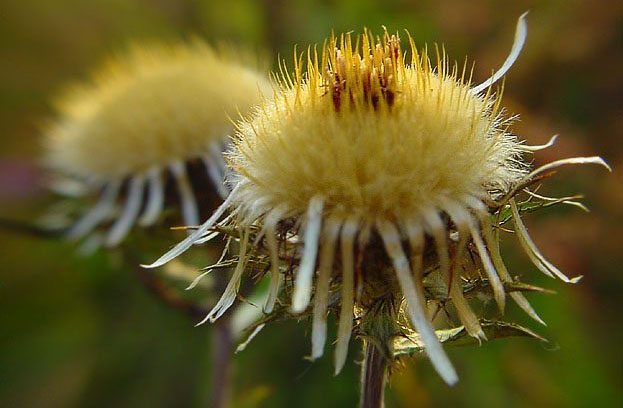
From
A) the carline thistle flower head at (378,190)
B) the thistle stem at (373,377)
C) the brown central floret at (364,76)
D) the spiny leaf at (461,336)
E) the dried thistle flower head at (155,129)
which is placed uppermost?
the dried thistle flower head at (155,129)

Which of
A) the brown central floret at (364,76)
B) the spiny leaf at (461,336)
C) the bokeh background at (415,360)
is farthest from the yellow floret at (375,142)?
the bokeh background at (415,360)

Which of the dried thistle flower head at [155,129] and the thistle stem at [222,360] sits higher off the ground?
the dried thistle flower head at [155,129]

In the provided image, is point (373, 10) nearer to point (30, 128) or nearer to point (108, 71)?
point (108, 71)

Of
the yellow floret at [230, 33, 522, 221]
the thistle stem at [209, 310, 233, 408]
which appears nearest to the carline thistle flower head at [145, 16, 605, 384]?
the yellow floret at [230, 33, 522, 221]

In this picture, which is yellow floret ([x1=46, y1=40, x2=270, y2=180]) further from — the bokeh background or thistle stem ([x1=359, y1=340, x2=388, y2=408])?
thistle stem ([x1=359, y1=340, x2=388, y2=408])

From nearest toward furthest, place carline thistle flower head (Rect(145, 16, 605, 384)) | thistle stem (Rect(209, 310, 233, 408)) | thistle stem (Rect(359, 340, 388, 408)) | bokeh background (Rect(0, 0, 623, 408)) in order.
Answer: carline thistle flower head (Rect(145, 16, 605, 384)), thistle stem (Rect(359, 340, 388, 408)), thistle stem (Rect(209, 310, 233, 408)), bokeh background (Rect(0, 0, 623, 408))

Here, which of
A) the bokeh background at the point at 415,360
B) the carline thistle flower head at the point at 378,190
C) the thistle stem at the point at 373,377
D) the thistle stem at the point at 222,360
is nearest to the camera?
the carline thistle flower head at the point at 378,190

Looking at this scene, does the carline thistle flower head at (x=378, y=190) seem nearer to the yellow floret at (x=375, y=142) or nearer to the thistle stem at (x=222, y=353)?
the yellow floret at (x=375, y=142)
